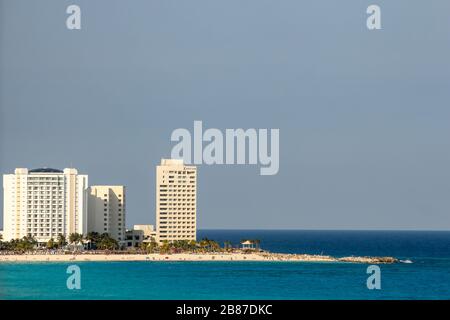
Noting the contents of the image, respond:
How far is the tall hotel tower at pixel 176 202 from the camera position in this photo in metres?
66.0

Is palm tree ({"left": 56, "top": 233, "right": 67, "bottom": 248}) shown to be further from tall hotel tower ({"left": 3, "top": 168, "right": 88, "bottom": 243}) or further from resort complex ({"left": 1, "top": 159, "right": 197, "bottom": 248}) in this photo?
tall hotel tower ({"left": 3, "top": 168, "right": 88, "bottom": 243})

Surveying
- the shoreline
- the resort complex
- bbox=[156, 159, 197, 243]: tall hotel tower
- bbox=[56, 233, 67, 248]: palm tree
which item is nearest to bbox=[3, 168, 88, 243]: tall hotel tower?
the resort complex

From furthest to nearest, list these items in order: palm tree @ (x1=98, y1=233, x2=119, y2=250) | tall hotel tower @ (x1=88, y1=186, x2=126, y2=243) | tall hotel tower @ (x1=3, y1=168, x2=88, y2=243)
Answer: tall hotel tower @ (x1=88, y1=186, x2=126, y2=243) < tall hotel tower @ (x1=3, y1=168, x2=88, y2=243) < palm tree @ (x1=98, y1=233, x2=119, y2=250)

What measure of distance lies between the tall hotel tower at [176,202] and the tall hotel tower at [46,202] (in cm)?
574

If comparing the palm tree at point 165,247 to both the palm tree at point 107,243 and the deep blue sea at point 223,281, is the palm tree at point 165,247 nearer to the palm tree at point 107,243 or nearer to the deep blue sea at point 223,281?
the palm tree at point 107,243

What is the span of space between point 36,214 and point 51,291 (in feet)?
86.1

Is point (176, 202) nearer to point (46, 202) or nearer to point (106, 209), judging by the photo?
point (106, 209)

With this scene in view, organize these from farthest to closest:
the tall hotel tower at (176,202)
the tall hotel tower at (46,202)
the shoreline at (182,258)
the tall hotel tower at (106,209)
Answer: the tall hotel tower at (176,202), the tall hotel tower at (106,209), the tall hotel tower at (46,202), the shoreline at (182,258)

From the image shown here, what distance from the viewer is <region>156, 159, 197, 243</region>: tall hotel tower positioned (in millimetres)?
66000

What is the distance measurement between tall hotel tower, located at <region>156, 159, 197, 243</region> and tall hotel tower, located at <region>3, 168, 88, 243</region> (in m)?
5.74

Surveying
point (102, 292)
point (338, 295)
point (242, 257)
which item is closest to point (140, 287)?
point (102, 292)

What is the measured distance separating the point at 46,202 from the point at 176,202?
893 cm

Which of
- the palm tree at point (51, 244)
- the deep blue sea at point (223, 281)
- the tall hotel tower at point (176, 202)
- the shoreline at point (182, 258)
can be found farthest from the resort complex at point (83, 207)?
the deep blue sea at point (223, 281)
